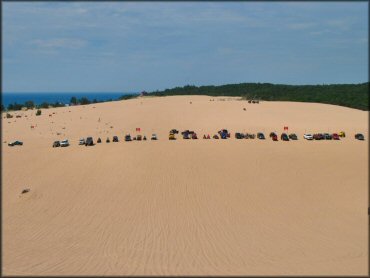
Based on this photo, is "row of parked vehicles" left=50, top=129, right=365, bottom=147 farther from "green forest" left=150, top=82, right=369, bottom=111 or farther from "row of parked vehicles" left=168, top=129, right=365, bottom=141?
"green forest" left=150, top=82, right=369, bottom=111

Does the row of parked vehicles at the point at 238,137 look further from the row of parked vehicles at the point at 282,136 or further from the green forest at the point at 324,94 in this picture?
the green forest at the point at 324,94

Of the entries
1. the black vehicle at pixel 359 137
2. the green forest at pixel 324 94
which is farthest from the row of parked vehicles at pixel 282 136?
the green forest at pixel 324 94

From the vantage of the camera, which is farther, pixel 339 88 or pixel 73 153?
pixel 339 88

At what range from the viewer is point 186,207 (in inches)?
985

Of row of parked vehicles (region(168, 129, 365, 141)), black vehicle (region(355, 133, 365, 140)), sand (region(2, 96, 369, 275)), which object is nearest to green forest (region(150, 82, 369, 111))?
black vehicle (region(355, 133, 365, 140))

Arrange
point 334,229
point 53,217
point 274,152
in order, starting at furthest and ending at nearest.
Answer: point 274,152 → point 53,217 → point 334,229

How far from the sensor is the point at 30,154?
132ft

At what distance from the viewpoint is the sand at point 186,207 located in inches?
633

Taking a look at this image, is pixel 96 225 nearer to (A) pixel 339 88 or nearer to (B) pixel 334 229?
(B) pixel 334 229

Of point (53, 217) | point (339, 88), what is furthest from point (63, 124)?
point (339, 88)

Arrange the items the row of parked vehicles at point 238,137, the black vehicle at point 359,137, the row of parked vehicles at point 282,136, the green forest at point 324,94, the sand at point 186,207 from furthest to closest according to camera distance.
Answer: the green forest at point 324,94 < the black vehicle at point 359,137 < the row of parked vehicles at point 282,136 < the row of parked vehicles at point 238,137 < the sand at point 186,207

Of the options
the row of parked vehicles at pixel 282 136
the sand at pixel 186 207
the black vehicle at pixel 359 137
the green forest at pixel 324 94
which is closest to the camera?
the sand at pixel 186 207

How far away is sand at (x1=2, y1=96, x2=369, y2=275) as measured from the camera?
16.1 metres

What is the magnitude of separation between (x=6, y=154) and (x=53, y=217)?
19.6 metres
